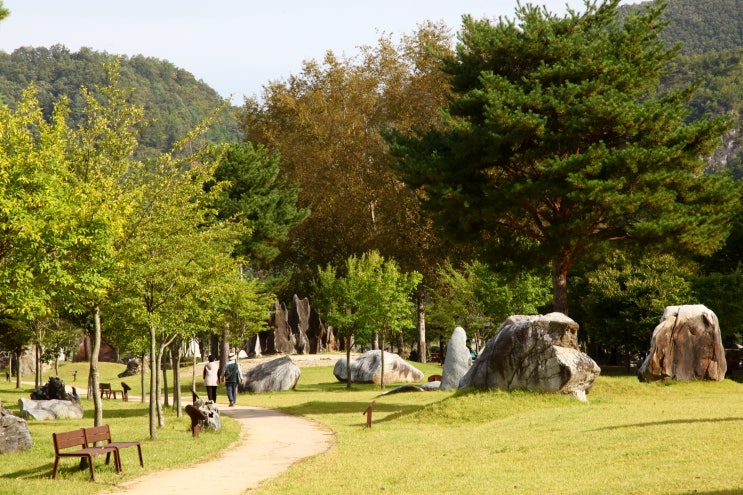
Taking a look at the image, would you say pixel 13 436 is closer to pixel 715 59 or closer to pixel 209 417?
pixel 209 417

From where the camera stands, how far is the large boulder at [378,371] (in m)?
45.1

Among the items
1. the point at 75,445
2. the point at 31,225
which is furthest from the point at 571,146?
the point at 75,445

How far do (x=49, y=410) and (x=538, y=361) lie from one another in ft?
58.0

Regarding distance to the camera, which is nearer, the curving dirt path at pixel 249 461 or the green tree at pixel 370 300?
the curving dirt path at pixel 249 461

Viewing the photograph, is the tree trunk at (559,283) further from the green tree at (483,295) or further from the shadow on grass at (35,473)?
the shadow on grass at (35,473)

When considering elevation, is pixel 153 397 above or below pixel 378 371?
above

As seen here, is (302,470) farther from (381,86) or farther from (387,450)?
(381,86)

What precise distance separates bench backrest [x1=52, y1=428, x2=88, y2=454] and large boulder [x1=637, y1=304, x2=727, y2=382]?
2229cm

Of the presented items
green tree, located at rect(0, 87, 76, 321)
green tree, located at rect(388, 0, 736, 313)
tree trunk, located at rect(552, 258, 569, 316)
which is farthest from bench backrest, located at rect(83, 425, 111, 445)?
tree trunk, located at rect(552, 258, 569, 316)

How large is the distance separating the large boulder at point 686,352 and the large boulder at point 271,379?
18147 millimetres

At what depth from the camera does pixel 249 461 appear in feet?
57.2

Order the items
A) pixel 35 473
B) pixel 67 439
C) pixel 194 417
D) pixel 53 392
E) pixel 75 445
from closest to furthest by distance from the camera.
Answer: pixel 67 439 → pixel 75 445 → pixel 35 473 → pixel 194 417 → pixel 53 392

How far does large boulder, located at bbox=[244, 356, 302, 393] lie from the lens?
4144 centimetres

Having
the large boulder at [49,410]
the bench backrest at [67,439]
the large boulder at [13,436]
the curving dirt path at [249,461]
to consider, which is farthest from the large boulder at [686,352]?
the bench backrest at [67,439]
